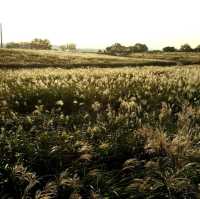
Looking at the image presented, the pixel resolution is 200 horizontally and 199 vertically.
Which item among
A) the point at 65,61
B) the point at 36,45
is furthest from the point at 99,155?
the point at 36,45

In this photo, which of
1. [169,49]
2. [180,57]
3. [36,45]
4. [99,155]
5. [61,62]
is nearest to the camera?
[99,155]

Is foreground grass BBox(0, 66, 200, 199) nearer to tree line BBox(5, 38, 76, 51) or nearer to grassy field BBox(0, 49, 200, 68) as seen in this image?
grassy field BBox(0, 49, 200, 68)

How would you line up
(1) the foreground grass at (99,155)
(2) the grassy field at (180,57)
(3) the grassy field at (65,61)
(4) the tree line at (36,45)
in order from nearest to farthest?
(1) the foreground grass at (99,155) → (3) the grassy field at (65,61) → (2) the grassy field at (180,57) → (4) the tree line at (36,45)

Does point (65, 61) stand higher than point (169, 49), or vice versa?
point (169, 49)

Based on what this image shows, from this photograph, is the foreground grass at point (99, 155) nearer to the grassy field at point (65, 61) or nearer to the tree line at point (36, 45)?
the grassy field at point (65, 61)

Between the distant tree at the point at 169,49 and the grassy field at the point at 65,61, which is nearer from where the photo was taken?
the grassy field at the point at 65,61

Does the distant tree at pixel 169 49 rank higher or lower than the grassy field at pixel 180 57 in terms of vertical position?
higher

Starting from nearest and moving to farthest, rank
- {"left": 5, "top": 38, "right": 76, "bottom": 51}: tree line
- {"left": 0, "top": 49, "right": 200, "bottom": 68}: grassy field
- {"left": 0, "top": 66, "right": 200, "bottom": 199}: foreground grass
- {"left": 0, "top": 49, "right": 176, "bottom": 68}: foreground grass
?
1. {"left": 0, "top": 66, "right": 200, "bottom": 199}: foreground grass
2. {"left": 0, "top": 49, "right": 176, "bottom": 68}: foreground grass
3. {"left": 0, "top": 49, "right": 200, "bottom": 68}: grassy field
4. {"left": 5, "top": 38, "right": 76, "bottom": 51}: tree line

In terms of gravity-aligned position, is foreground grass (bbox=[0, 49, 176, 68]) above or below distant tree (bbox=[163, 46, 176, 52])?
below

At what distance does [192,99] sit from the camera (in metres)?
9.99

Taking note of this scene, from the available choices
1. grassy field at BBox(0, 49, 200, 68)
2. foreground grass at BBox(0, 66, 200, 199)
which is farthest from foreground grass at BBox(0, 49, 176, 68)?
foreground grass at BBox(0, 66, 200, 199)

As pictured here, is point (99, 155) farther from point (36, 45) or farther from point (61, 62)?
point (36, 45)

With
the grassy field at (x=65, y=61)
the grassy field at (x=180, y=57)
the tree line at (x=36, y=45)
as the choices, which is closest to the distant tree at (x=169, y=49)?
the grassy field at (x=180, y=57)

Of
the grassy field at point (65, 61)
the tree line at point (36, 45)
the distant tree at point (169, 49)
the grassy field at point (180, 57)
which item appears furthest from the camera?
the tree line at point (36, 45)
